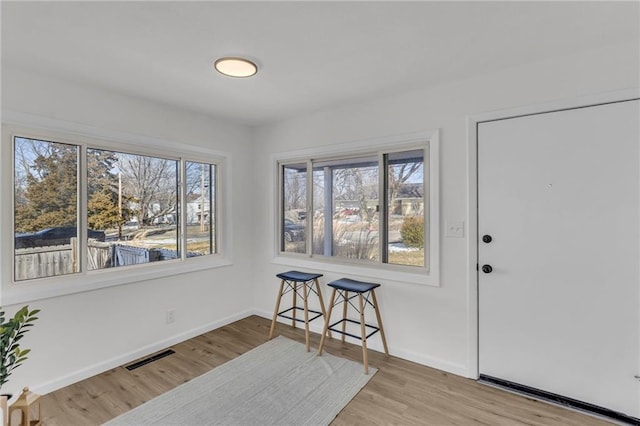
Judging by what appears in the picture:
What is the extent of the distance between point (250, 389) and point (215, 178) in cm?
226

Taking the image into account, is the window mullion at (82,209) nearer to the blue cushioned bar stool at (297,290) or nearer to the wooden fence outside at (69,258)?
the wooden fence outside at (69,258)

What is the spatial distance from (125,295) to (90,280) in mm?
315

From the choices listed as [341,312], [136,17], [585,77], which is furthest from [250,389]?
[585,77]

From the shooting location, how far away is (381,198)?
2984mm

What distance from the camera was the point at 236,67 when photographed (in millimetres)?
2182

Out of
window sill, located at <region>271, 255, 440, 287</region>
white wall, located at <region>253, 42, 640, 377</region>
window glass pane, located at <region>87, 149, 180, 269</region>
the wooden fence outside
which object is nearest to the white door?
white wall, located at <region>253, 42, 640, 377</region>

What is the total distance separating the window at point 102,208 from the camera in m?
2.28

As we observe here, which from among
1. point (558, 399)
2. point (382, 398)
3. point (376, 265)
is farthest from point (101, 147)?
point (558, 399)

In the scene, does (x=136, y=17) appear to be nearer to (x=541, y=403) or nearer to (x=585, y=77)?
(x=585, y=77)

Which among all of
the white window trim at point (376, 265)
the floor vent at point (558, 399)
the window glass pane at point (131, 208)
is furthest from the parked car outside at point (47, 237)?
the floor vent at point (558, 399)

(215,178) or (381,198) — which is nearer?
(381,198)

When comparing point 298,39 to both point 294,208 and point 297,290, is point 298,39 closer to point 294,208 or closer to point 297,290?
point 294,208

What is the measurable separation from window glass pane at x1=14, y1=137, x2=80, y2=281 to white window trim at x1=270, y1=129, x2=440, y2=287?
1906mm

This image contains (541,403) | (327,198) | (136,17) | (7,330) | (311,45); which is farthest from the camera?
(327,198)
